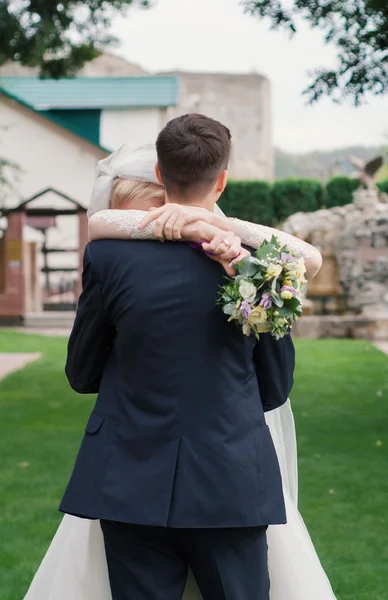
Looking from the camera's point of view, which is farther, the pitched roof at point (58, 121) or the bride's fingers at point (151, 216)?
the pitched roof at point (58, 121)

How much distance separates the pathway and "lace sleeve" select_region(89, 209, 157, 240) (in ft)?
33.9

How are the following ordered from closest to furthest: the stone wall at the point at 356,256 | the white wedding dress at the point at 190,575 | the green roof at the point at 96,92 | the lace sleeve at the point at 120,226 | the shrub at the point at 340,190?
the lace sleeve at the point at 120,226, the white wedding dress at the point at 190,575, the stone wall at the point at 356,256, the green roof at the point at 96,92, the shrub at the point at 340,190

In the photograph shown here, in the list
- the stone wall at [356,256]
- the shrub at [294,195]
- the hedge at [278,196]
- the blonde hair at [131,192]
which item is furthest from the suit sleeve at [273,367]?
the shrub at [294,195]

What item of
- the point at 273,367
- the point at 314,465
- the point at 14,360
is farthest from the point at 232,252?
the point at 14,360

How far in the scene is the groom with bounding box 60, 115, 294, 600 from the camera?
2.33 metres

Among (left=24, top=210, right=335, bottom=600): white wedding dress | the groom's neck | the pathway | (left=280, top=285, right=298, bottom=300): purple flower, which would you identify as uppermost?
the groom's neck

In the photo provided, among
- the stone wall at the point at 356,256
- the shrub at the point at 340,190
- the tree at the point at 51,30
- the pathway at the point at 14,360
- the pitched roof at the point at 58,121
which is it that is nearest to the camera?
the tree at the point at 51,30

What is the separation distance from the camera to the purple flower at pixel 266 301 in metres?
2.28

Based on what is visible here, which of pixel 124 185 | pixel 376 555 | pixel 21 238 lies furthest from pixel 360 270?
pixel 124 185

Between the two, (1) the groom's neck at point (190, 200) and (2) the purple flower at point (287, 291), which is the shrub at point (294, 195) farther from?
(2) the purple flower at point (287, 291)

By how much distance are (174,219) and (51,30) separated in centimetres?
833

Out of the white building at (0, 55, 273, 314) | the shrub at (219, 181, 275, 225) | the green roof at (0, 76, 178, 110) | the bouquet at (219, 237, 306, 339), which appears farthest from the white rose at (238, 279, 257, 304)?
the shrub at (219, 181, 275, 225)

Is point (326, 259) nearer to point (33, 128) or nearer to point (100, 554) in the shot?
point (33, 128)

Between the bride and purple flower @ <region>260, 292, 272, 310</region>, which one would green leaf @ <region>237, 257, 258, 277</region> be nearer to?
purple flower @ <region>260, 292, 272, 310</region>
